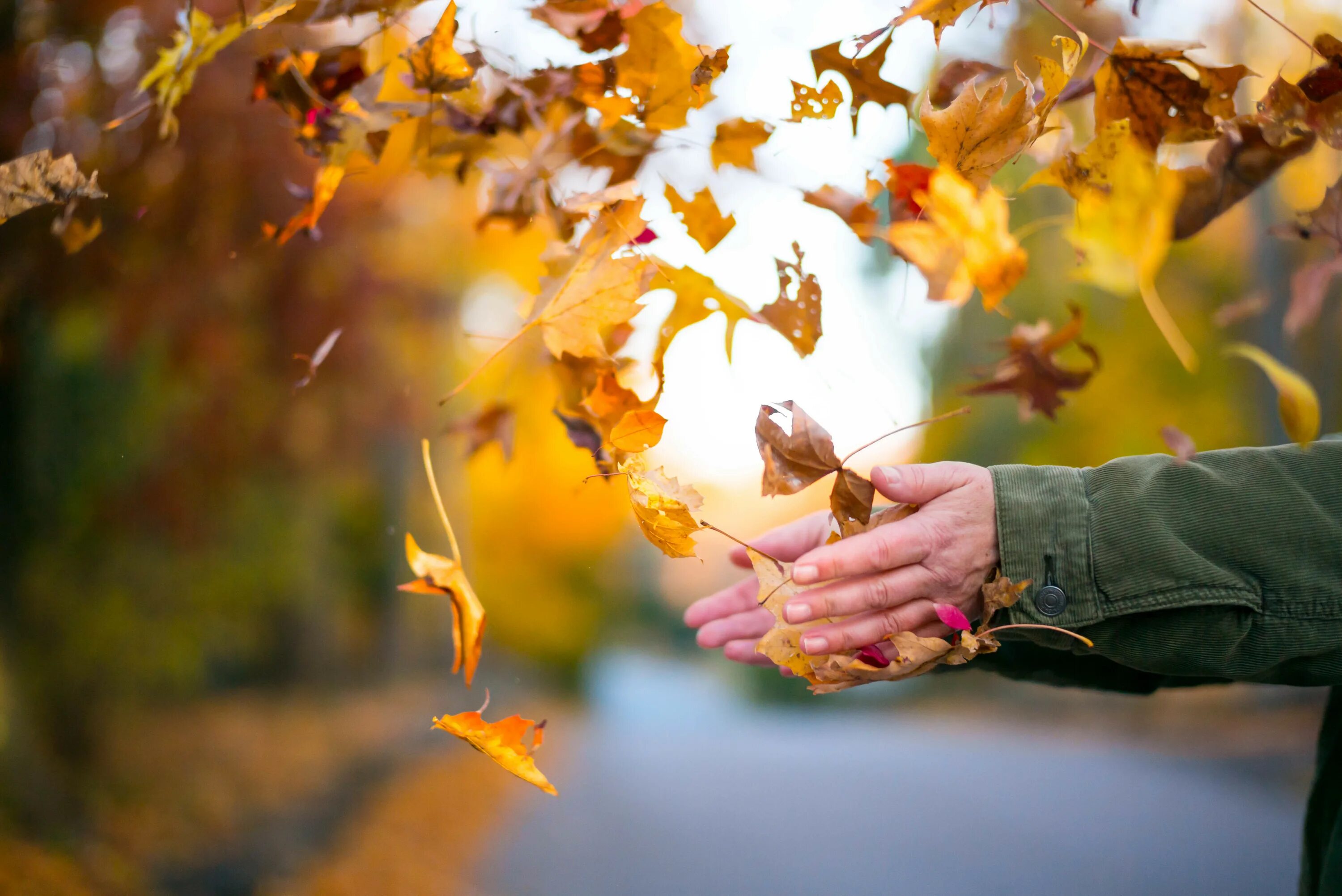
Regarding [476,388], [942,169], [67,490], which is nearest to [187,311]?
[67,490]

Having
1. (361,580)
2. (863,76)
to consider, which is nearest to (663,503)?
(863,76)

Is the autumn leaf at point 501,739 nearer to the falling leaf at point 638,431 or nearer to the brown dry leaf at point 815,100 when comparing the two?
the falling leaf at point 638,431

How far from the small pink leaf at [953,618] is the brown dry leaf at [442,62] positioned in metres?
0.58

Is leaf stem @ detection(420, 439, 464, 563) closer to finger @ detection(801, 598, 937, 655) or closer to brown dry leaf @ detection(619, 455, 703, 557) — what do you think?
brown dry leaf @ detection(619, 455, 703, 557)

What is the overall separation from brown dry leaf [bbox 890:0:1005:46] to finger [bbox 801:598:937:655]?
432mm

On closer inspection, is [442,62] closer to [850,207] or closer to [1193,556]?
[850,207]

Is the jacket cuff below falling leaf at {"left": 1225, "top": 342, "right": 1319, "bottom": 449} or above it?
below

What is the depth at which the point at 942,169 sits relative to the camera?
0.56 m

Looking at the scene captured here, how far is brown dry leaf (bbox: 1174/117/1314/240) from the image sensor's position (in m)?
0.58

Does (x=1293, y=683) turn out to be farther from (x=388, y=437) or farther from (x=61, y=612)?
(x=388, y=437)

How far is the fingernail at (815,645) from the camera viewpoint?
614 millimetres

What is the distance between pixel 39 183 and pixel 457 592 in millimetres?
504

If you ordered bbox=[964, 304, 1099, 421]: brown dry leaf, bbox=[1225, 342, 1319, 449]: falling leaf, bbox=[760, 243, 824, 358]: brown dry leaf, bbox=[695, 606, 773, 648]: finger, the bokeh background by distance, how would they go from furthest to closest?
the bokeh background < bbox=[695, 606, 773, 648]: finger < bbox=[964, 304, 1099, 421]: brown dry leaf < bbox=[760, 243, 824, 358]: brown dry leaf < bbox=[1225, 342, 1319, 449]: falling leaf

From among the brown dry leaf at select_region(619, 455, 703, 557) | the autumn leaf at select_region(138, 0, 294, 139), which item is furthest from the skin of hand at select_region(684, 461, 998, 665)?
the autumn leaf at select_region(138, 0, 294, 139)
